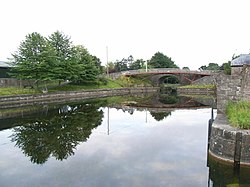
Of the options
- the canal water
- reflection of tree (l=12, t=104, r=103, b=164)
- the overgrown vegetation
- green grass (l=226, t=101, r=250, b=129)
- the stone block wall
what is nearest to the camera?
the canal water

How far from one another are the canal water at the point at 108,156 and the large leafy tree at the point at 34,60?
51.9 feet

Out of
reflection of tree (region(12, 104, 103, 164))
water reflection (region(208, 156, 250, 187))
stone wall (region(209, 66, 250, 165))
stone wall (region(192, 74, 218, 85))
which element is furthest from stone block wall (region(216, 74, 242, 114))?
stone wall (region(192, 74, 218, 85))

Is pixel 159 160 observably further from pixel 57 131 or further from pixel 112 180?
pixel 57 131

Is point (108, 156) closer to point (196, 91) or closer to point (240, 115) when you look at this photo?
point (240, 115)

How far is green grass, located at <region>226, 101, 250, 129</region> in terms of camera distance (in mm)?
7949

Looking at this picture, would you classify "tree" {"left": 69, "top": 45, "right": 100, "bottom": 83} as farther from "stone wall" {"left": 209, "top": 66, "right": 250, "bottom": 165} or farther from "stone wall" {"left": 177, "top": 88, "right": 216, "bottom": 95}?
"stone wall" {"left": 209, "top": 66, "right": 250, "bottom": 165}

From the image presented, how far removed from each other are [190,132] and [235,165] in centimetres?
544

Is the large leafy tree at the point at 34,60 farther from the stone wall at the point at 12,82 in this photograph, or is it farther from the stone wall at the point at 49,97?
the stone wall at the point at 49,97

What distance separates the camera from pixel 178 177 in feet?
23.3

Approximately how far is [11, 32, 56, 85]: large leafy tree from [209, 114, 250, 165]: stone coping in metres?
25.2

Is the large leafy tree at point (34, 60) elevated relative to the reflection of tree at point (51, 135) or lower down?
elevated

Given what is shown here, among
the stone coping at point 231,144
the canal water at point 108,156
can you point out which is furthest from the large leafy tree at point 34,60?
the stone coping at point 231,144

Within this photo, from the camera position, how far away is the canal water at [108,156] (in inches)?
271

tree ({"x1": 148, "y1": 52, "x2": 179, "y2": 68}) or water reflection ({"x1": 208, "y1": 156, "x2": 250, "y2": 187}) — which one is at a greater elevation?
tree ({"x1": 148, "y1": 52, "x2": 179, "y2": 68})
